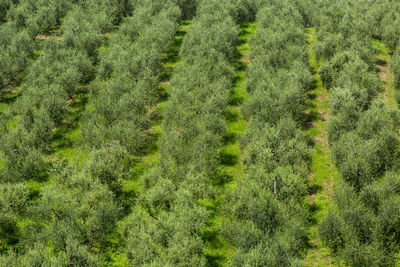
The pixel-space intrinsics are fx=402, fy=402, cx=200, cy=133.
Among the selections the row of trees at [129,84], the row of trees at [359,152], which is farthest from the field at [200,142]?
the row of trees at [129,84]

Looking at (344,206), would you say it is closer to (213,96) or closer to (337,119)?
(337,119)

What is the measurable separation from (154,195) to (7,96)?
36720mm

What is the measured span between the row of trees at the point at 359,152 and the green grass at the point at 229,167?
31.8ft

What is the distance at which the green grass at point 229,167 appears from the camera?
124 ft

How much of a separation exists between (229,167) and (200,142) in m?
5.33

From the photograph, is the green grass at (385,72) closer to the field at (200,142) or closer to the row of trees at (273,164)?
the field at (200,142)

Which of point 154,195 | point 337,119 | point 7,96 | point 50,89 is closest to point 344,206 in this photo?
point 337,119

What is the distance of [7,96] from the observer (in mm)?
62656

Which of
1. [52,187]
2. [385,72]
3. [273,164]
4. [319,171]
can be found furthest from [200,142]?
[385,72]

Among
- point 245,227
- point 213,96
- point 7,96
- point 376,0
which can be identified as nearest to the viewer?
point 245,227

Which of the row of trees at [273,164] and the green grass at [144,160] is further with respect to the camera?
the green grass at [144,160]

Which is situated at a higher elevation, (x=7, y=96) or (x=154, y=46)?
(x=154, y=46)

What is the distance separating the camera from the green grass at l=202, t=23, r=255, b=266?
1489 inches

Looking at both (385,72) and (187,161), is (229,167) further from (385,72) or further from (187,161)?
(385,72)
